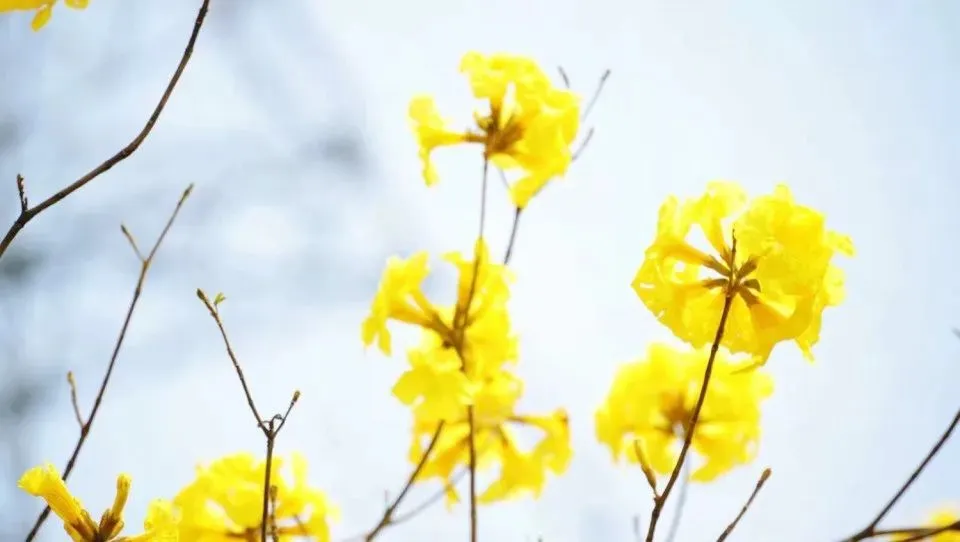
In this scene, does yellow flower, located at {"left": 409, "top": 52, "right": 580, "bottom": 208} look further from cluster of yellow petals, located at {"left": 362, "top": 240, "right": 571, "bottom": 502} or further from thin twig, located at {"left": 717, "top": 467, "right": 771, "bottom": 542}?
thin twig, located at {"left": 717, "top": 467, "right": 771, "bottom": 542}

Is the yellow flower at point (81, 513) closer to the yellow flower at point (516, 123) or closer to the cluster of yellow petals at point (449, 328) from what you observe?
the cluster of yellow petals at point (449, 328)

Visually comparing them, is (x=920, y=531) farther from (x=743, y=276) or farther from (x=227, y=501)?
(x=227, y=501)

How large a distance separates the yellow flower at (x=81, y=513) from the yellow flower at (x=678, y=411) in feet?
4.26

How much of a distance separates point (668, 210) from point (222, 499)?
0.90m

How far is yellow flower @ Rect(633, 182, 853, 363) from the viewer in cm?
130

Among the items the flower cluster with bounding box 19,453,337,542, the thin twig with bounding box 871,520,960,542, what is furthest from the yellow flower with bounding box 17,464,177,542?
the thin twig with bounding box 871,520,960,542

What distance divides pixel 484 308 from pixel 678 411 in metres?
0.75

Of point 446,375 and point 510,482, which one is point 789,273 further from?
point 510,482

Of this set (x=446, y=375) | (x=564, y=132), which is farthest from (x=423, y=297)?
(x=564, y=132)

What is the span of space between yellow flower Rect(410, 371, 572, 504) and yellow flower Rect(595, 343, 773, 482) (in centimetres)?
24

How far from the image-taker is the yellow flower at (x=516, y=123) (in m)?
1.86

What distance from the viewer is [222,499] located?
158 cm

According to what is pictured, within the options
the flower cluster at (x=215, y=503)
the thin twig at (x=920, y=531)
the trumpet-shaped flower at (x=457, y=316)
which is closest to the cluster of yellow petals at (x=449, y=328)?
the trumpet-shaped flower at (x=457, y=316)

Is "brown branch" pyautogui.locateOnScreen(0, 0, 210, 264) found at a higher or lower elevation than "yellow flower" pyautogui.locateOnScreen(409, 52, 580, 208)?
lower
